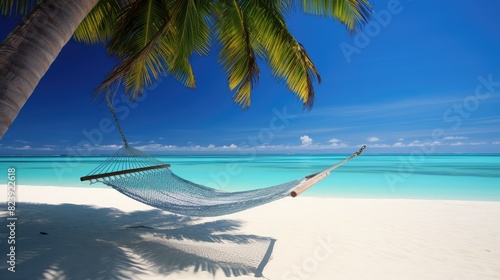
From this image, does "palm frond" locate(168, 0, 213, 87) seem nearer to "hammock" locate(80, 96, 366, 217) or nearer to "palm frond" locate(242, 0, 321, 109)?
"palm frond" locate(242, 0, 321, 109)

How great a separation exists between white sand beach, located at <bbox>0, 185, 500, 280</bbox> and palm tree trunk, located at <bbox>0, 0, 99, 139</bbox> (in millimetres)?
976

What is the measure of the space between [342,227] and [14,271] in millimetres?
A: 2494

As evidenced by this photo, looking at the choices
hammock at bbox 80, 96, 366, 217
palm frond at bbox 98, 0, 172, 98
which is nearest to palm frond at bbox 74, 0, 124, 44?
palm frond at bbox 98, 0, 172, 98

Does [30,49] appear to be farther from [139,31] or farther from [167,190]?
[139,31]

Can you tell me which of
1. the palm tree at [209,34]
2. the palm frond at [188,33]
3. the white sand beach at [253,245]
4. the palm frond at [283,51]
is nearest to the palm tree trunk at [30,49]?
the palm tree at [209,34]

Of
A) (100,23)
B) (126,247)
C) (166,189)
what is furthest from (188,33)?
(126,247)

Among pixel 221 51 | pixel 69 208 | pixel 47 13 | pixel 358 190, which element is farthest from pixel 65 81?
pixel 47 13

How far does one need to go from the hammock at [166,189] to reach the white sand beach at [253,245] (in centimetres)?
31

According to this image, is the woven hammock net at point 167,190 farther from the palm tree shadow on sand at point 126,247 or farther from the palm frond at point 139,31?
the palm frond at point 139,31

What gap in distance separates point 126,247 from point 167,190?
51 cm

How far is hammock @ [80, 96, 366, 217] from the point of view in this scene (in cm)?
181

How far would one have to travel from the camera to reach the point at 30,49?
3.46 ft

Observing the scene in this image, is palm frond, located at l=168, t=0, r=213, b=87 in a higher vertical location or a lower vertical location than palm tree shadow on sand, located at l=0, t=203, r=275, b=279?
higher

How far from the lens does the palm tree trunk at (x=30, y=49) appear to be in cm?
97
